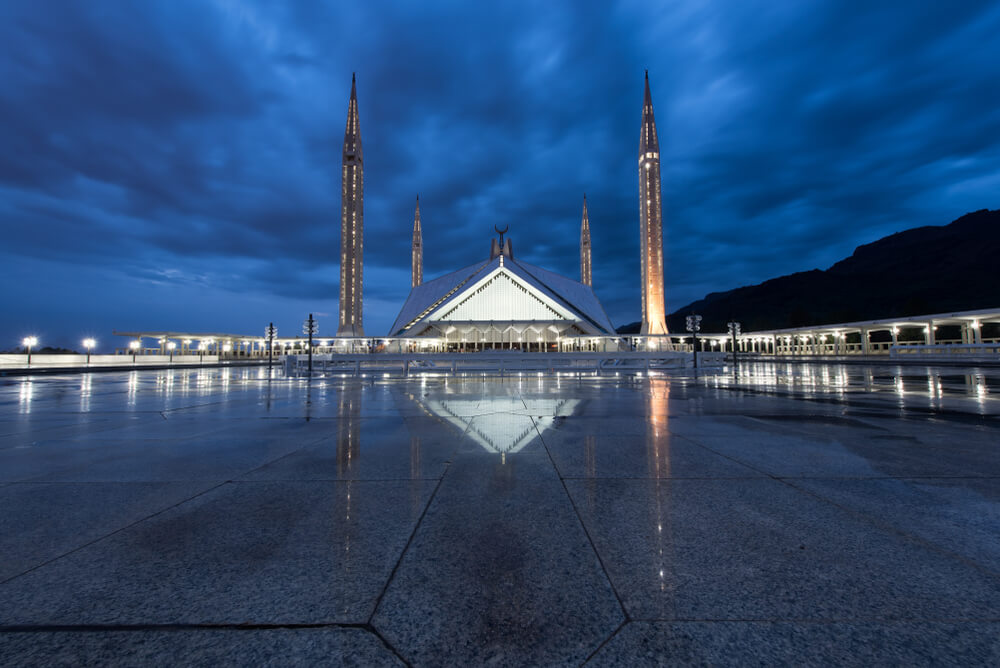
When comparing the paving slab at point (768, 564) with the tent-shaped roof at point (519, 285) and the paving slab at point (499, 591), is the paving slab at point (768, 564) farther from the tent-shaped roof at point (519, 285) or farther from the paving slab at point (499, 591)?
the tent-shaped roof at point (519, 285)

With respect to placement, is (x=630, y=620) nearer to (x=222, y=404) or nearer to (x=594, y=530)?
(x=594, y=530)

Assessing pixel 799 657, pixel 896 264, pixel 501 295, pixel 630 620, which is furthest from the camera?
pixel 896 264

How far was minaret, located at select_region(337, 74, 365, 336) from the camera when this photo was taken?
49938 mm

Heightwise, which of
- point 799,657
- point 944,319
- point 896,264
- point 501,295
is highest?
point 896,264

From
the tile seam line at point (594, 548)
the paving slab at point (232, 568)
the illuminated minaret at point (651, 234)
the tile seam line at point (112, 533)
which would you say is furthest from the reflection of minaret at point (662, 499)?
the illuminated minaret at point (651, 234)

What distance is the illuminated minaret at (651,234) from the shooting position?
51000 mm

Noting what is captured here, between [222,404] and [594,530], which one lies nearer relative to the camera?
[594,530]

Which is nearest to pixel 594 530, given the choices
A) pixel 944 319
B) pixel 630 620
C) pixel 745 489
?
pixel 630 620

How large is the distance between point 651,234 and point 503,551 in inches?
2106

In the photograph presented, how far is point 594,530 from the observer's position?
2543 mm

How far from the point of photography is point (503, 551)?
2270mm

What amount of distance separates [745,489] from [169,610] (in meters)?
3.40

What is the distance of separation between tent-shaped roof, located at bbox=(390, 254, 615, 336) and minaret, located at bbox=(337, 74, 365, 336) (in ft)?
17.1

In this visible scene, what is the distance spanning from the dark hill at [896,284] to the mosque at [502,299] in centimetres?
7013
